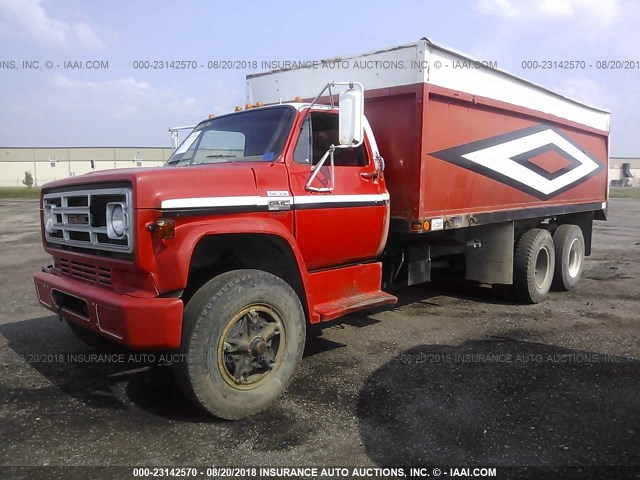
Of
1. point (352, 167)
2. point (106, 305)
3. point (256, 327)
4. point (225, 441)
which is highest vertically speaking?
point (352, 167)

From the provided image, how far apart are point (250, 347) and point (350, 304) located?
1189 millimetres

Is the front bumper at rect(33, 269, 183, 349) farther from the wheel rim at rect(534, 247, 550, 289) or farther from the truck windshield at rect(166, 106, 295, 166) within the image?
the wheel rim at rect(534, 247, 550, 289)

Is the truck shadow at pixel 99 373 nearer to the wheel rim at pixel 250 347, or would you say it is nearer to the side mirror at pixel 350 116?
the wheel rim at pixel 250 347

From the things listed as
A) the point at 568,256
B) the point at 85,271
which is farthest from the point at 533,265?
the point at 85,271

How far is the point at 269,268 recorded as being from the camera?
4289mm

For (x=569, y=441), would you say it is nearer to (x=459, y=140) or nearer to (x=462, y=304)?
(x=459, y=140)

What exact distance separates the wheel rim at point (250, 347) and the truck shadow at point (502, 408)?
774 mm

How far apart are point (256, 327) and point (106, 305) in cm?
104

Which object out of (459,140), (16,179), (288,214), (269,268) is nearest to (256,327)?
(269,268)

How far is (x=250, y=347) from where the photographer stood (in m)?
3.69

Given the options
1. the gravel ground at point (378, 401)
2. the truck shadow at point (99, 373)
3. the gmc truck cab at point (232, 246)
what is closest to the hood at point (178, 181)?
the gmc truck cab at point (232, 246)

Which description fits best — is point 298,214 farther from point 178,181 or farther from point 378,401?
point 378,401

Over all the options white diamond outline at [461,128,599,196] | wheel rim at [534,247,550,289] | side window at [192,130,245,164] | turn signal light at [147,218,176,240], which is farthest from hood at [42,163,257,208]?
wheel rim at [534,247,550,289]

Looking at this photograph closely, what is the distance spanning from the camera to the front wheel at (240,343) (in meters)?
3.40
